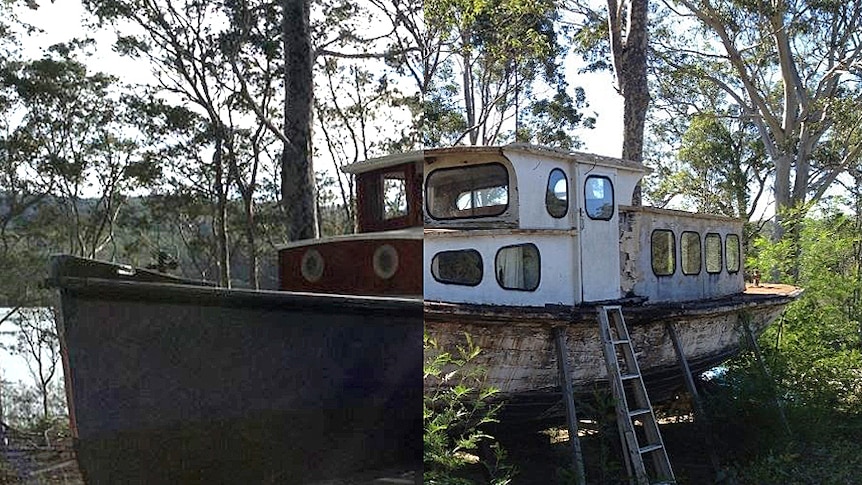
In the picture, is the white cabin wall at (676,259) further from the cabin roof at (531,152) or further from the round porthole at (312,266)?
the round porthole at (312,266)

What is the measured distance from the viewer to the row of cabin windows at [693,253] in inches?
87.1

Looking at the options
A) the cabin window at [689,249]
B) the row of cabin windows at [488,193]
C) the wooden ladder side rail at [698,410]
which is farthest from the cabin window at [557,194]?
the wooden ladder side rail at [698,410]

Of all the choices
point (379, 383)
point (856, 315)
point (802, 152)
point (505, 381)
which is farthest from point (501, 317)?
point (802, 152)

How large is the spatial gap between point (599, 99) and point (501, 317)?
743mm

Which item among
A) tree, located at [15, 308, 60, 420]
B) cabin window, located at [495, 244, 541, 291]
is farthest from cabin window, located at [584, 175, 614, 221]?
tree, located at [15, 308, 60, 420]

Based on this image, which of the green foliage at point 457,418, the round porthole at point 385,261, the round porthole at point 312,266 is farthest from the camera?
the green foliage at point 457,418

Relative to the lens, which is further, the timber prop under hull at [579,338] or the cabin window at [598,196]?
the cabin window at [598,196]

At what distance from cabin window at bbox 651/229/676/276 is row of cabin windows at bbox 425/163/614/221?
0.52 ft

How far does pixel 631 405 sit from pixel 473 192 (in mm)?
792

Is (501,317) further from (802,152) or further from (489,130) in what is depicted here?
(802,152)

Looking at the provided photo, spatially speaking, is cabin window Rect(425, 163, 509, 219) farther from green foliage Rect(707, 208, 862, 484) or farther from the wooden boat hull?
green foliage Rect(707, 208, 862, 484)

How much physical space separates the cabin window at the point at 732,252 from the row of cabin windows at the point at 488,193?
16.5 inches

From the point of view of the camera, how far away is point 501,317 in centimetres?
195

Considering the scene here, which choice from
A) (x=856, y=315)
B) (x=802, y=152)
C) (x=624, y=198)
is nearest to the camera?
(x=624, y=198)
